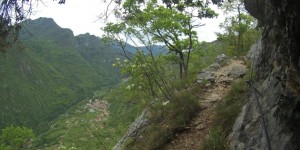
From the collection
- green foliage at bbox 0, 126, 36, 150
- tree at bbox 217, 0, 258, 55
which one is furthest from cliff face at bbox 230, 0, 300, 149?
green foliage at bbox 0, 126, 36, 150

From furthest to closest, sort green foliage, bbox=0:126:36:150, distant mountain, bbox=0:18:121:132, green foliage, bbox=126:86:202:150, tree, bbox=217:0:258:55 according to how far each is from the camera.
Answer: distant mountain, bbox=0:18:121:132, green foliage, bbox=0:126:36:150, tree, bbox=217:0:258:55, green foliage, bbox=126:86:202:150

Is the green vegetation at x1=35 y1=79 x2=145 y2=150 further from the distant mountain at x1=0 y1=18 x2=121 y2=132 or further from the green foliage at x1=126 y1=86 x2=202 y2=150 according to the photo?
the green foliage at x1=126 y1=86 x2=202 y2=150

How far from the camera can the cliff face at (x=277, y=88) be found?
Answer: 15.2 ft

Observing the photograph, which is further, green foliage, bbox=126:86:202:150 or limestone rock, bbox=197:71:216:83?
limestone rock, bbox=197:71:216:83

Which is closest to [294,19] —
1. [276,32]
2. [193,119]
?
[276,32]

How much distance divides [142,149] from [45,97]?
14241 cm

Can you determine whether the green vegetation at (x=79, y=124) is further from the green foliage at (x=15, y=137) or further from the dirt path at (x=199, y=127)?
the dirt path at (x=199, y=127)

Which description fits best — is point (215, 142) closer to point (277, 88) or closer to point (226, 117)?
point (226, 117)

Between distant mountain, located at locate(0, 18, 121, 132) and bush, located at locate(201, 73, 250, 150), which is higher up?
bush, located at locate(201, 73, 250, 150)

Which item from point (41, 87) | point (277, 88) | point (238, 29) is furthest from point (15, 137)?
point (41, 87)

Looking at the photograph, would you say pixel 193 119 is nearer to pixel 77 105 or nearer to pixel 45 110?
pixel 45 110

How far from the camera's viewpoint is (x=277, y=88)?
20.1 feet

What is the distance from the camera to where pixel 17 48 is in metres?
6.24

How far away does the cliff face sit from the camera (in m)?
4.64
